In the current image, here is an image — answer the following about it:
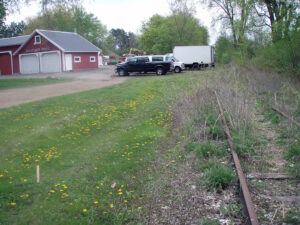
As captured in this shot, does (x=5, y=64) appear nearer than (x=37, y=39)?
No

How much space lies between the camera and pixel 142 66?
28.0m

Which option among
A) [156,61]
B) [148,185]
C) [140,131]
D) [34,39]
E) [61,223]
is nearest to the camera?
[61,223]

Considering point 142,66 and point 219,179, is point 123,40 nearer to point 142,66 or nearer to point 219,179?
point 142,66

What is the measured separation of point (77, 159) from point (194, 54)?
29.4 metres

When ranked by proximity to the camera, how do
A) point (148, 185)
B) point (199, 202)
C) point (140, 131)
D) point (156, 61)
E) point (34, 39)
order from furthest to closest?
1. point (34, 39)
2. point (156, 61)
3. point (140, 131)
4. point (148, 185)
5. point (199, 202)

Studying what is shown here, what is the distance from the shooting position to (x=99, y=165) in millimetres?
6262

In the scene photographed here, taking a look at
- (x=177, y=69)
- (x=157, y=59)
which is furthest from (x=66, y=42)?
(x=177, y=69)

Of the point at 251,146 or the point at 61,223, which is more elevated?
the point at 251,146

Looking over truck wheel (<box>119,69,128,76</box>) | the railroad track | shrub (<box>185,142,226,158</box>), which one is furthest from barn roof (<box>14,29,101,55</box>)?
the railroad track

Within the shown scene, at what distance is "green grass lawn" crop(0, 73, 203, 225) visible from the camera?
14.7ft

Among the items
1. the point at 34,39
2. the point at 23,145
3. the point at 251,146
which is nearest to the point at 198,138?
the point at 251,146

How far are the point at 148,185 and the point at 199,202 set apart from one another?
101cm

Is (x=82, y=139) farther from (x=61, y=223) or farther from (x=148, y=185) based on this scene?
(x=61, y=223)

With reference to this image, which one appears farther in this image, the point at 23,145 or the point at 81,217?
the point at 23,145
